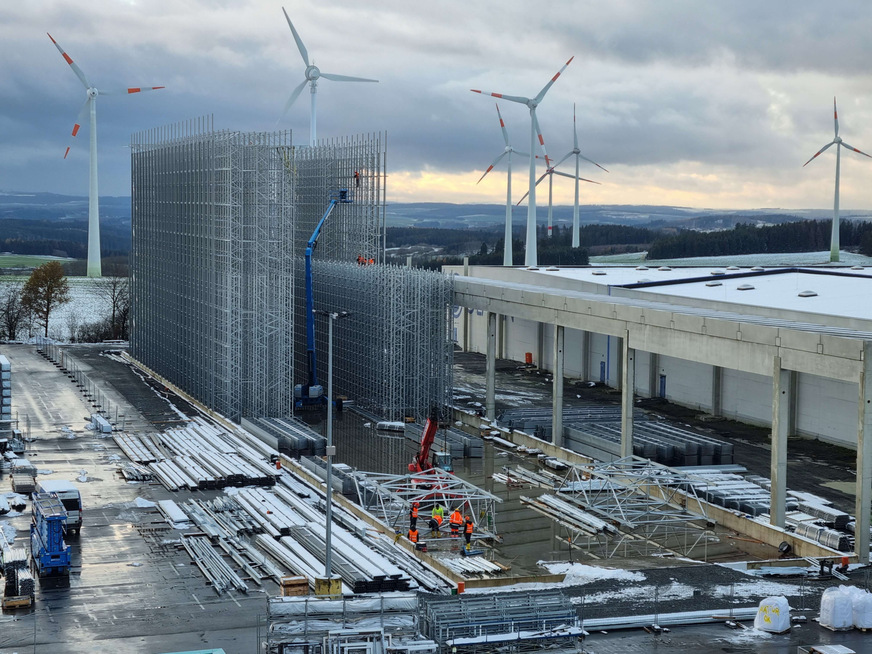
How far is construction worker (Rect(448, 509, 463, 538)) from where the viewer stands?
132ft

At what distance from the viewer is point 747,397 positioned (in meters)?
64.4

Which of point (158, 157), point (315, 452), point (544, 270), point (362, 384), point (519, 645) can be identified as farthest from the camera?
point (544, 270)

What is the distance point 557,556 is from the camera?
3834 centimetres

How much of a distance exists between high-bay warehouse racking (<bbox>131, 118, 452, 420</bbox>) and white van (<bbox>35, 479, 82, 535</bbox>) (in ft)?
66.0

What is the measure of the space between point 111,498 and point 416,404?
2220cm

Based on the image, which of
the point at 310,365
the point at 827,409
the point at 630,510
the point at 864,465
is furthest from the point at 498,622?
the point at 310,365

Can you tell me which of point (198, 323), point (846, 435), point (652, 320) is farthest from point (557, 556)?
point (198, 323)

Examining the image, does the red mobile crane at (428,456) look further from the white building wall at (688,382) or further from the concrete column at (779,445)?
the white building wall at (688,382)

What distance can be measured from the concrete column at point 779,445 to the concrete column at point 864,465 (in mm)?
3409

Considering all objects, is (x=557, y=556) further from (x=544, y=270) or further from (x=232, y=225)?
(x=544, y=270)

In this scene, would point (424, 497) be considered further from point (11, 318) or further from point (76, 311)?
point (76, 311)

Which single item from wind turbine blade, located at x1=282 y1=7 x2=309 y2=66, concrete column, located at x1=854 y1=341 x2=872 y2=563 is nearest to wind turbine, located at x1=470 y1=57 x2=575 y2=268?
wind turbine blade, located at x1=282 y1=7 x2=309 y2=66

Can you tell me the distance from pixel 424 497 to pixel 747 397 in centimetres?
2771

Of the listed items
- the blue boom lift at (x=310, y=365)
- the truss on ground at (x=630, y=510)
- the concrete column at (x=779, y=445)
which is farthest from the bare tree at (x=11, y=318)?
the concrete column at (x=779, y=445)
